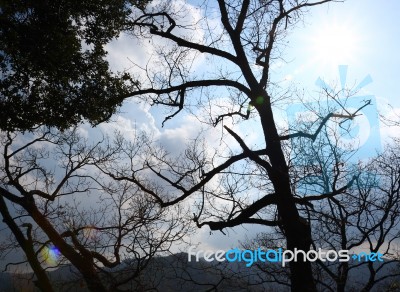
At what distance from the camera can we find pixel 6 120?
648 cm

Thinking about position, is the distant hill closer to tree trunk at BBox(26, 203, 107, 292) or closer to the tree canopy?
tree trunk at BBox(26, 203, 107, 292)

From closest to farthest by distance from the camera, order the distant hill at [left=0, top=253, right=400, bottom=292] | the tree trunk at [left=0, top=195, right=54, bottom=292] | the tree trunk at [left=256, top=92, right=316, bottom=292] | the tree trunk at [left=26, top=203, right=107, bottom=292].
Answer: the tree trunk at [left=256, top=92, right=316, bottom=292] < the tree trunk at [left=26, top=203, right=107, bottom=292] < the tree trunk at [left=0, top=195, right=54, bottom=292] < the distant hill at [left=0, top=253, right=400, bottom=292]

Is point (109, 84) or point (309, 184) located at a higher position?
point (109, 84)

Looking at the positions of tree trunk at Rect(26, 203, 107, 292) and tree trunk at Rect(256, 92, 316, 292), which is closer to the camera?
tree trunk at Rect(256, 92, 316, 292)

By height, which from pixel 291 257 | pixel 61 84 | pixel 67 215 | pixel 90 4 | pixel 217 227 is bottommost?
pixel 291 257

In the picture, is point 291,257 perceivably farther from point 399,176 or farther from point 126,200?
point 399,176

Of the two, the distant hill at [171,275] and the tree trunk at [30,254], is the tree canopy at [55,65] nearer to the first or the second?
the tree trunk at [30,254]

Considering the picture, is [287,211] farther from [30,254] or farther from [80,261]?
[30,254]

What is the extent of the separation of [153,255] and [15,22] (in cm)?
745

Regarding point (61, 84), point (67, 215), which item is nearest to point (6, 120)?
point (61, 84)

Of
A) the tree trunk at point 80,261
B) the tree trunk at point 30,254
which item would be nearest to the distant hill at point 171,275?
the tree trunk at point 30,254

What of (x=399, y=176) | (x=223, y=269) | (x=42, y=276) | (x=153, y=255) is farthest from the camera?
(x=399, y=176)

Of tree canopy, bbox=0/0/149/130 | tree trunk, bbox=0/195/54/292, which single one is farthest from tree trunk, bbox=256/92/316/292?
tree trunk, bbox=0/195/54/292

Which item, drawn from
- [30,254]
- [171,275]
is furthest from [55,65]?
[171,275]
